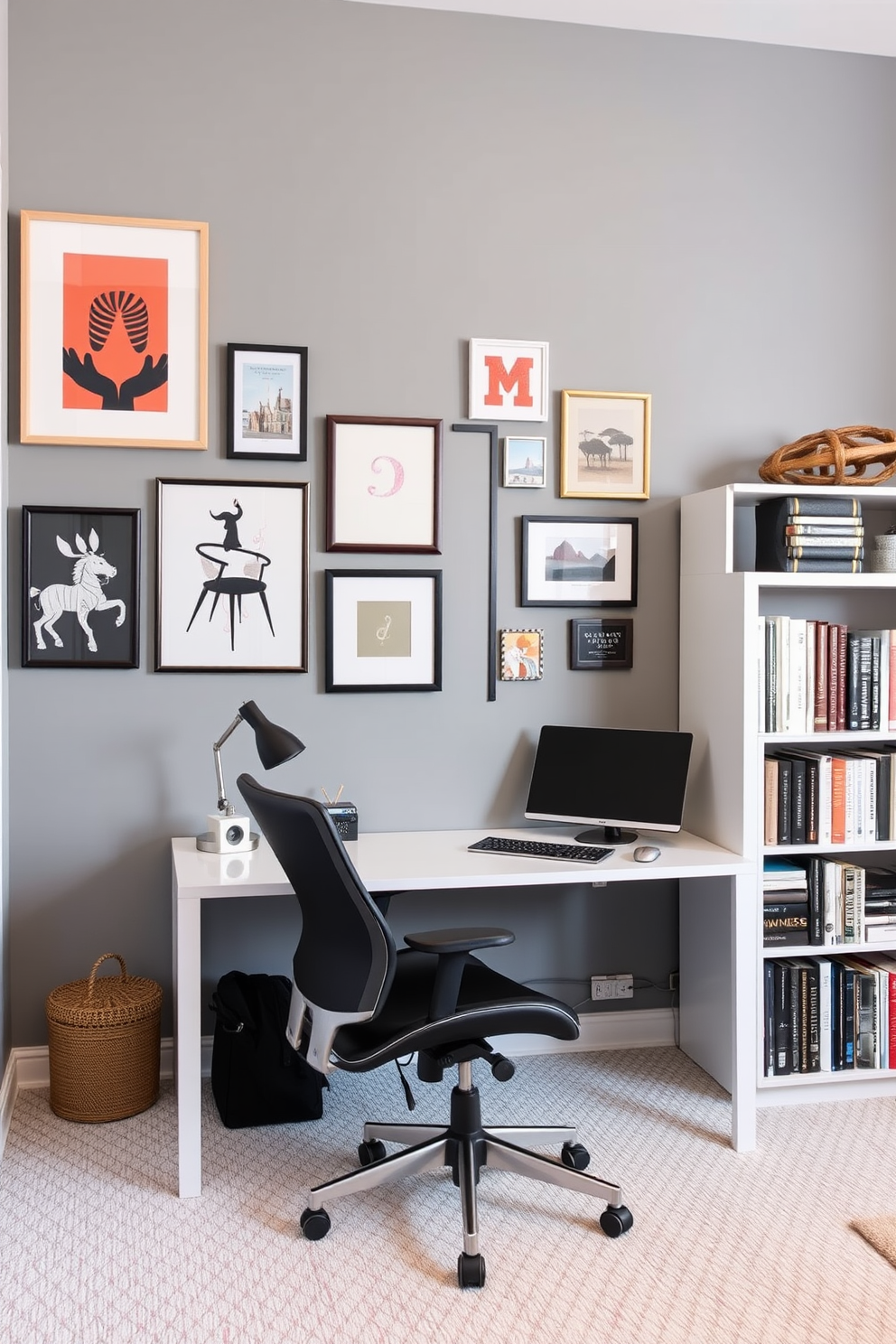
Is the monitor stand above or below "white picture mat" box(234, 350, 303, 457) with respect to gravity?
below

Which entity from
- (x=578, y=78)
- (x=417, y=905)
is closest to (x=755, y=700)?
(x=417, y=905)

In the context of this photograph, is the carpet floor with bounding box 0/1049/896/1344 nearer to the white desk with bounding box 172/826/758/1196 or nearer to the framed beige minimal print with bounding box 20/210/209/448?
the white desk with bounding box 172/826/758/1196

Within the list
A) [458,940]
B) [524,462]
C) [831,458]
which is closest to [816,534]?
[831,458]

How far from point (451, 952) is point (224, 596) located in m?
1.36

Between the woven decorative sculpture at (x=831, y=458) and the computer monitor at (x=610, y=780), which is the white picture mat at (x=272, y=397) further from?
the woven decorative sculpture at (x=831, y=458)

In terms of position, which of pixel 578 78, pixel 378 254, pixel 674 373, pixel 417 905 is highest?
pixel 578 78

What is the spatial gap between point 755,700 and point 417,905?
44.6 inches

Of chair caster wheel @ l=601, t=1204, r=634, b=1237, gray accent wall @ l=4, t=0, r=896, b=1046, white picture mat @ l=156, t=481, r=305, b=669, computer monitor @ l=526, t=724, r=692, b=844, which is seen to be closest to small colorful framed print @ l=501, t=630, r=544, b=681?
gray accent wall @ l=4, t=0, r=896, b=1046

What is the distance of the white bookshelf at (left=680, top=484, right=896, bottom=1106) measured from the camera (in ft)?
9.23

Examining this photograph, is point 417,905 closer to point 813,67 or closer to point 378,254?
point 378,254

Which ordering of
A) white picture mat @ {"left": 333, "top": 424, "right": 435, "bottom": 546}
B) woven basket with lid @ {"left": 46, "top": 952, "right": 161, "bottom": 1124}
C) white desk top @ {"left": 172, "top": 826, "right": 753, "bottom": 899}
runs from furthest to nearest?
white picture mat @ {"left": 333, "top": 424, "right": 435, "bottom": 546} → woven basket with lid @ {"left": 46, "top": 952, "right": 161, "bottom": 1124} → white desk top @ {"left": 172, "top": 826, "right": 753, "bottom": 899}

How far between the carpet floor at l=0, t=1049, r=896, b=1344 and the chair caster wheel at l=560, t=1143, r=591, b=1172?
7 cm

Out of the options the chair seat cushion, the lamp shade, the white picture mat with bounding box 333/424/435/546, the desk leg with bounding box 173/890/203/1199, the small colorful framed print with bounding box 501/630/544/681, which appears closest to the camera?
the chair seat cushion

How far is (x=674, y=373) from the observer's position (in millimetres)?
3209
